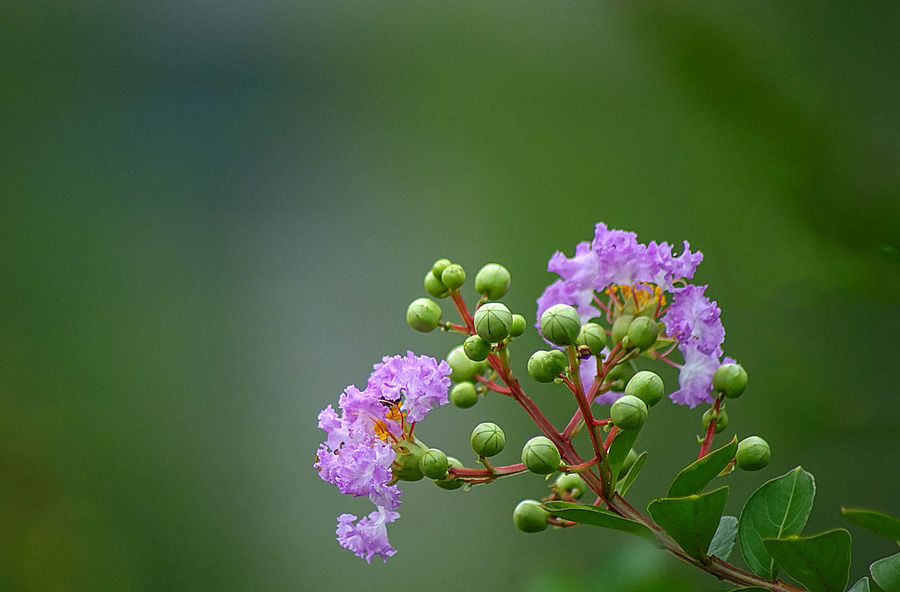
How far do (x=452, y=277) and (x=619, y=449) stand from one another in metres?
0.20

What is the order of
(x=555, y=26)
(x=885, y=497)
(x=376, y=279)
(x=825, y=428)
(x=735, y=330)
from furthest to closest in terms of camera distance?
(x=376, y=279), (x=555, y=26), (x=735, y=330), (x=885, y=497), (x=825, y=428)

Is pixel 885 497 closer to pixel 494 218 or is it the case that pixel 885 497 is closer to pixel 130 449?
pixel 494 218

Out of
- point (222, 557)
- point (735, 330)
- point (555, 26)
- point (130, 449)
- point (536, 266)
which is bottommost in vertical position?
point (222, 557)

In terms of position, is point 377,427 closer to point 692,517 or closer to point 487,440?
point 487,440

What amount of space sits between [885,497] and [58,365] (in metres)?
2.19

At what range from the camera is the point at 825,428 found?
0.85m

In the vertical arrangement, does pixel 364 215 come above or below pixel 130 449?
above

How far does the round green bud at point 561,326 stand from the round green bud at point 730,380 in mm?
129

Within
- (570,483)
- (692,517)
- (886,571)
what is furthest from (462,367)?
(886,571)

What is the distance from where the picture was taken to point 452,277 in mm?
694

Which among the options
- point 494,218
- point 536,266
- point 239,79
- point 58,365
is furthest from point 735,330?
point 58,365

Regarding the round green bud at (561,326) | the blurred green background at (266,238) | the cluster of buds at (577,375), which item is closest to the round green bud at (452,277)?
the cluster of buds at (577,375)

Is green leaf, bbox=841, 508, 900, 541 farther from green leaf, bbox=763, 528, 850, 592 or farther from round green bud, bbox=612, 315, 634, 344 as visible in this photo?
round green bud, bbox=612, 315, 634, 344

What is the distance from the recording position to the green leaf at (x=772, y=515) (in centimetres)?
58
